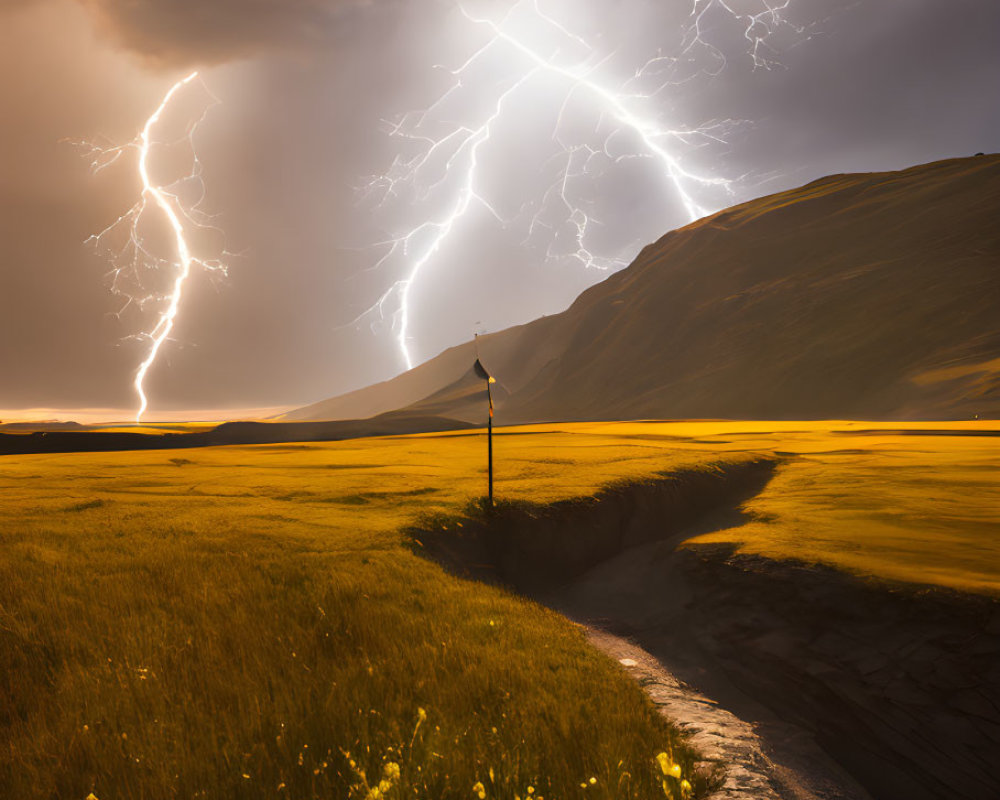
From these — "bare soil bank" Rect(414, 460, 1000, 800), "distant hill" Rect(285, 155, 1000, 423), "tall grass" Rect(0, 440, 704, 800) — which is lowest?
"bare soil bank" Rect(414, 460, 1000, 800)

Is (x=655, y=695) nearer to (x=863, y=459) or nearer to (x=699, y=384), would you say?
(x=863, y=459)

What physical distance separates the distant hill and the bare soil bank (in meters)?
88.3

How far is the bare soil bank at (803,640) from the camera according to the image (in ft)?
23.9

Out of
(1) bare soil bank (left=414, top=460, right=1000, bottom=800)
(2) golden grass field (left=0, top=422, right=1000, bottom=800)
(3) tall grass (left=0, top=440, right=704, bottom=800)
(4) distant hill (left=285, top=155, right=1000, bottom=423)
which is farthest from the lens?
(4) distant hill (left=285, top=155, right=1000, bottom=423)

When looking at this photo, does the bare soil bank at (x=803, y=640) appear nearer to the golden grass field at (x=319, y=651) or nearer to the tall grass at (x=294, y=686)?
the golden grass field at (x=319, y=651)

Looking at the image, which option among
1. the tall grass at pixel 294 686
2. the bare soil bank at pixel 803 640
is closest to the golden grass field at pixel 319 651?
the tall grass at pixel 294 686

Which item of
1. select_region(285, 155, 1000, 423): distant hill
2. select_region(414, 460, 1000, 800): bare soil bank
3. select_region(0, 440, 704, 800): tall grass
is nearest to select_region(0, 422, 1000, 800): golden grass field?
select_region(0, 440, 704, 800): tall grass

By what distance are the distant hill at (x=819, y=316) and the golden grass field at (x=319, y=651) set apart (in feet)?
288

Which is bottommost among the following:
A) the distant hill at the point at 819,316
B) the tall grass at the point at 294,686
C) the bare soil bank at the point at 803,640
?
the bare soil bank at the point at 803,640

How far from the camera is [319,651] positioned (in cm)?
751

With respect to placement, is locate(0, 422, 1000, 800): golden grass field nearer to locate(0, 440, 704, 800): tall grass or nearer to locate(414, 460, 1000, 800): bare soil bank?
locate(0, 440, 704, 800): tall grass

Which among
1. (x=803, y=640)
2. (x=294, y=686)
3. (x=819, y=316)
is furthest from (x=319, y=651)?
(x=819, y=316)

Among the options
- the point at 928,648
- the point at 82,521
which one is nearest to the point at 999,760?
the point at 928,648

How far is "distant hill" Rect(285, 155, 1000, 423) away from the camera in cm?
10425
